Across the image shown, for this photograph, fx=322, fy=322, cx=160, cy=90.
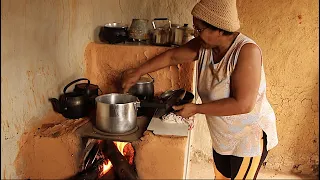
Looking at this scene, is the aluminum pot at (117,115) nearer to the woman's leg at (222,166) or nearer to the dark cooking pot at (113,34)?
the woman's leg at (222,166)

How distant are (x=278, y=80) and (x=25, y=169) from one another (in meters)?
2.05

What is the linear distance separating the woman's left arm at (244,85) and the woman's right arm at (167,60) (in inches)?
16.0

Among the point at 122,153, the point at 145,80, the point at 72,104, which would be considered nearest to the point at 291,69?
the point at 145,80

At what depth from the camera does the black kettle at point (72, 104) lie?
1.80 meters

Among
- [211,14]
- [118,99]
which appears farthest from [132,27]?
[211,14]

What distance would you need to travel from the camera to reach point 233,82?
145 cm

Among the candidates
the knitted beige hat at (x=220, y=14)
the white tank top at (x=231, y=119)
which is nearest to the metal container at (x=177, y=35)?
the white tank top at (x=231, y=119)

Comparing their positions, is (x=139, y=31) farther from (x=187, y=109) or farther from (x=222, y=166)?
(x=222, y=166)

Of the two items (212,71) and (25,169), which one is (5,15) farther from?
(212,71)

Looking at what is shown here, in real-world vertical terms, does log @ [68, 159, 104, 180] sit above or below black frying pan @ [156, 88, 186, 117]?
below

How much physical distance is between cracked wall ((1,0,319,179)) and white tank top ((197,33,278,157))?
0.83 m

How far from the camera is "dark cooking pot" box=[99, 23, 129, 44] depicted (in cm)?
215

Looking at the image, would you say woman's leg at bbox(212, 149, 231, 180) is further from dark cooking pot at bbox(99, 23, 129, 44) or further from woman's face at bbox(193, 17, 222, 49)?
dark cooking pot at bbox(99, 23, 129, 44)

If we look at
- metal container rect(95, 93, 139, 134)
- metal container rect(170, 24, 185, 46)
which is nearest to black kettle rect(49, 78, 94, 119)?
metal container rect(95, 93, 139, 134)
